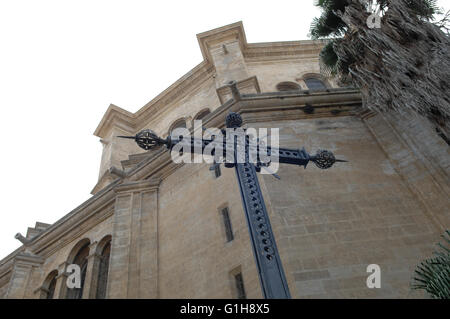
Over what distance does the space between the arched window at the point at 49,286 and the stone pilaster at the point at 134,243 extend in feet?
13.3

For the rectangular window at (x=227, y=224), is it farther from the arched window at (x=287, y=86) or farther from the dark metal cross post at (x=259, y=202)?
the arched window at (x=287, y=86)

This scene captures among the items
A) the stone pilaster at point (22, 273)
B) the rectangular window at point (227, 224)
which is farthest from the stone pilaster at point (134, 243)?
the stone pilaster at point (22, 273)

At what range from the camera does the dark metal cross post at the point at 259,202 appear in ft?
11.3

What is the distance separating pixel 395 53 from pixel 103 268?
1029 centimetres

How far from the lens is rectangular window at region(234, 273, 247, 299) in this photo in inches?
289

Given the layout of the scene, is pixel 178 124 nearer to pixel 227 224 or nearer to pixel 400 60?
pixel 227 224

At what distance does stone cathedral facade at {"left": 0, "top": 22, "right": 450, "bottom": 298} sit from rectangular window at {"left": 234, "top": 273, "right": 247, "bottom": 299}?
0.07ft

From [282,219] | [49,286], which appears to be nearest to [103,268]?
[49,286]

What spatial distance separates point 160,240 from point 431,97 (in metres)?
7.37

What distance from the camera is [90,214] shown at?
1266cm

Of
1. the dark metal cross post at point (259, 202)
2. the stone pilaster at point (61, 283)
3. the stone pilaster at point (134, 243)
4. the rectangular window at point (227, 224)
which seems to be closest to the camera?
the dark metal cross post at point (259, 202)

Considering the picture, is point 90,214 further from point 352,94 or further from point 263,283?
point 263,283

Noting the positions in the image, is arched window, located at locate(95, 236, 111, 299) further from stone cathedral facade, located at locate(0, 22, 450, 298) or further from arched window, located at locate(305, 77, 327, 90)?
arched window, located at locate(305, 77, 327, 90)

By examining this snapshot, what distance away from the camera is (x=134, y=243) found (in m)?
9.97
